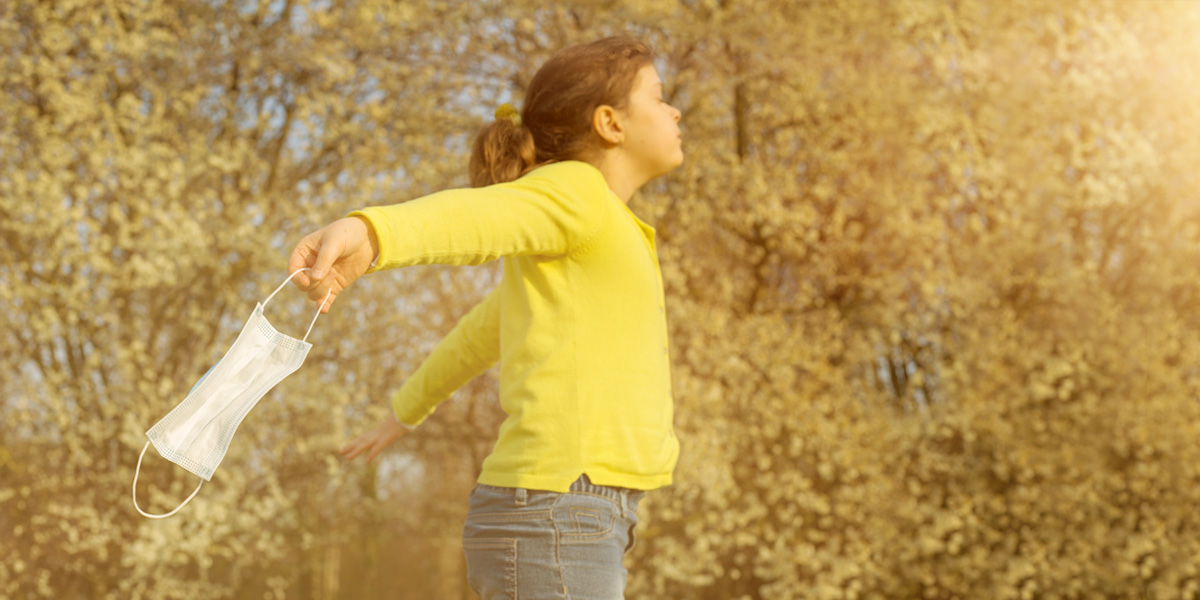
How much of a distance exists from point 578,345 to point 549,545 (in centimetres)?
32

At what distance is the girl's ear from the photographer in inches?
68.4

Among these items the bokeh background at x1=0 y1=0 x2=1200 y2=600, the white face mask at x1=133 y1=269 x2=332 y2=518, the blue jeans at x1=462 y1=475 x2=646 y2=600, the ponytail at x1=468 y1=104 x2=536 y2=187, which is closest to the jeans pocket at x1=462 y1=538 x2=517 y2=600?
the blue jeans at x1=462 y1=475 x2=646 y2=600

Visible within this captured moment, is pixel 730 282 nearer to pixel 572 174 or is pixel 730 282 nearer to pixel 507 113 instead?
pixel 507 113

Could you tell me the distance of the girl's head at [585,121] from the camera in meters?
1.74

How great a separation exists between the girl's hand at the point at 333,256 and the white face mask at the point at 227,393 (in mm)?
25

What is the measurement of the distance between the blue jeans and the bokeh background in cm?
317

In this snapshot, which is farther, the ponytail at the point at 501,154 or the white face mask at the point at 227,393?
the ponytail at the point at 501,154

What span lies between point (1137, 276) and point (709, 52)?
2523 mm

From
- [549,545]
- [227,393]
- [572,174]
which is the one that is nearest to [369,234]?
[227,393]

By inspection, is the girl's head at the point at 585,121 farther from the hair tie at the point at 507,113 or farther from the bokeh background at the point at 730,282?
the bokeh background at the point at 730,282

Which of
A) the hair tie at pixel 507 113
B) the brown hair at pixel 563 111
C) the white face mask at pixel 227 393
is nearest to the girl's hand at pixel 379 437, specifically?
the brown hair at pixel 563 111

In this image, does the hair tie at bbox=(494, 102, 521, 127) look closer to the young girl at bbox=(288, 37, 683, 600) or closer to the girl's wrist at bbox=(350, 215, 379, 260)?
the young girl at bbox=(288, 37, 683, 600)

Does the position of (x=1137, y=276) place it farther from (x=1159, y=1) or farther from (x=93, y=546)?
(x=93, y=546)

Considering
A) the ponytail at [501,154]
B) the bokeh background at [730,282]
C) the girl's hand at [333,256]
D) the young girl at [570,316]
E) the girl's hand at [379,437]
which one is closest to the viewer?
the girl's hand at [333,256]
